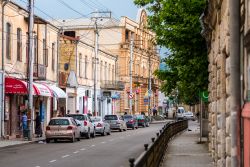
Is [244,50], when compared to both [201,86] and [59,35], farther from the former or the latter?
[59,35]

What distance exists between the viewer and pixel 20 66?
40312 millimetres

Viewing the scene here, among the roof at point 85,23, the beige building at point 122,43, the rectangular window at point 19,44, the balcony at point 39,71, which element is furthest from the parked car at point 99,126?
the roof at point 85,23

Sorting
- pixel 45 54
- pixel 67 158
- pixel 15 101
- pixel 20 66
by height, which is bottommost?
pixel 67 158

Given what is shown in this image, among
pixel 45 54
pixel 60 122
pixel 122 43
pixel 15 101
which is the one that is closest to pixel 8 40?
pixel 15 101

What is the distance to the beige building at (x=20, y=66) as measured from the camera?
37.1 m

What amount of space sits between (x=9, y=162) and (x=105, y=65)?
156 ft

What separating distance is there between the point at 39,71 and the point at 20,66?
2330 millimetres

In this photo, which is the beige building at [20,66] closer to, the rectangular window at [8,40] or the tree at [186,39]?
the rectangular window at [8,40]

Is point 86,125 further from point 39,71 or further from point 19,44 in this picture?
point 19,44

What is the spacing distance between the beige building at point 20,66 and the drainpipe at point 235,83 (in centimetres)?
2782

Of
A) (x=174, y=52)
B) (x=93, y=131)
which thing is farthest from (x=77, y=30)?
(x=174, y=52)

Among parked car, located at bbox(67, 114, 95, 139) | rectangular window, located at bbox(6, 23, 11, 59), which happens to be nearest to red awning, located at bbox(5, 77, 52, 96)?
rectangular window, located at bbox(6, 23, 11, 59)

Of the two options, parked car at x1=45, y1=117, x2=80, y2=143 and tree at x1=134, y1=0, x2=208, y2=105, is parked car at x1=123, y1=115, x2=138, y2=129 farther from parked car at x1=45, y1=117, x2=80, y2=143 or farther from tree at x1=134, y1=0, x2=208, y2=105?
tree at x1=134, y1=0, x2=208, y2=105

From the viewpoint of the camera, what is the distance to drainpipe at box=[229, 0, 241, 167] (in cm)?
716
